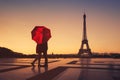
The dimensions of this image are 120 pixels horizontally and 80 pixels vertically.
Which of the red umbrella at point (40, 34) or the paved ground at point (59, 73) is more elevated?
the red umbrella at point (40, 34)

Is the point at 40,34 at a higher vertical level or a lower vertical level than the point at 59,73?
higher

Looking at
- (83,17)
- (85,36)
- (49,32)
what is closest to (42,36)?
(49,32)

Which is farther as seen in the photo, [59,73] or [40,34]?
[40,34]

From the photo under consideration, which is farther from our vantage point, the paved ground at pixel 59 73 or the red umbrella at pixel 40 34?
the red umbrella at pixel 40 34

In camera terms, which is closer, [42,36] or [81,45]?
[42,36]

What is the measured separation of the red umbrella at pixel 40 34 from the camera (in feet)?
37.0

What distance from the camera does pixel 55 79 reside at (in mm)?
7059

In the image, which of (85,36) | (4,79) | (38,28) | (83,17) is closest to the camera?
(4,79)

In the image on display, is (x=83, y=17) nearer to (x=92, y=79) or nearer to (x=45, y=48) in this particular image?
(x=45, y=48)

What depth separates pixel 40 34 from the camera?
1133cm

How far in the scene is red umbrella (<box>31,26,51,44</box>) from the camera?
11289 mm

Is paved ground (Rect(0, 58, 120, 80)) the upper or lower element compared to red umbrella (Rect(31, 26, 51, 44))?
lower

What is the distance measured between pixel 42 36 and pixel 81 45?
57.0 meters

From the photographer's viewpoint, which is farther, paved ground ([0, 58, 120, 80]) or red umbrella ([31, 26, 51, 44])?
red umbrella ([31, 26, 51, 44])
